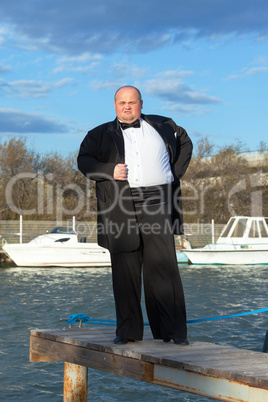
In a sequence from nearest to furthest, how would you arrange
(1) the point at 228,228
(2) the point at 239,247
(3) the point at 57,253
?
1. (3) the point at 57,253
2. (2) the point at 239,247
3. (1) the point at 228,228

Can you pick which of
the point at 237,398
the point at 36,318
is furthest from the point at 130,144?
the point at 36,318

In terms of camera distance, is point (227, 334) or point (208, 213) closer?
point (227, 334)

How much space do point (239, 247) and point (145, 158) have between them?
25051 millimetres

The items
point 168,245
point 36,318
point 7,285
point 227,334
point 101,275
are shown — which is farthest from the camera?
point 101,275

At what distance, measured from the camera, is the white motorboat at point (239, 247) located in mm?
28578

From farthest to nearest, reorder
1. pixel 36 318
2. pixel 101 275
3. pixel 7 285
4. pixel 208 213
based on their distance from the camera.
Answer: pixel 208 213, pixel 101 275, pixel 7 285, pixel 36 318

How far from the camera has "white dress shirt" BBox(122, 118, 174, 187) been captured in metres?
4.47

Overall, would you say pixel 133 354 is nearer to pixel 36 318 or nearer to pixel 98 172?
pixel 98 172

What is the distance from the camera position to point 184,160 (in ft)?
15.4

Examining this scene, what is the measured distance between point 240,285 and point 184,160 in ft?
56.0

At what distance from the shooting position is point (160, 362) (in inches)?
161

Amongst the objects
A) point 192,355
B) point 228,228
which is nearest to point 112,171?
point 192,355

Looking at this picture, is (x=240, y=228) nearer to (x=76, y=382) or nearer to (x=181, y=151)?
(x=76, y=382)

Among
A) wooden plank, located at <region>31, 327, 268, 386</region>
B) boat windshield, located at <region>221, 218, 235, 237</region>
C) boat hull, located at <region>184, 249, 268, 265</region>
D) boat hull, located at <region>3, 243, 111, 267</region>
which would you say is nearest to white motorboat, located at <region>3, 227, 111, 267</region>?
boat hull, located at <region>3, 243, 111, 267</region>
